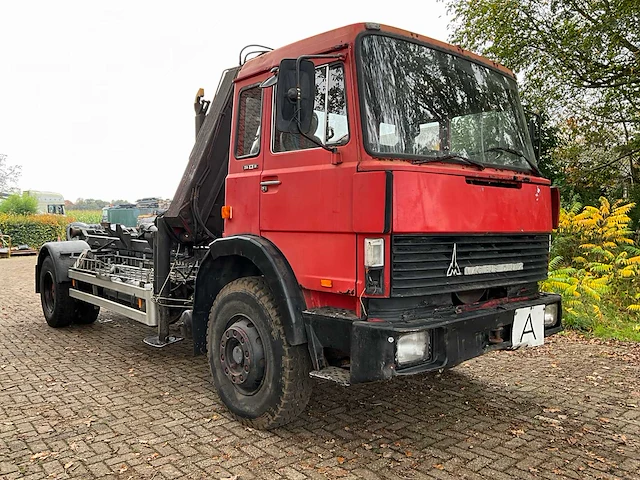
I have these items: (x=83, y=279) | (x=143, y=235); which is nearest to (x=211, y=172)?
(x=143, y=235)

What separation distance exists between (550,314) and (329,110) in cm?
241

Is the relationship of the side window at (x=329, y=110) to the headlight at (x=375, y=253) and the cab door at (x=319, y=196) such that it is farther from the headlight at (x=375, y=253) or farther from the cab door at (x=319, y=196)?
the headlight at (x=375, y=253)

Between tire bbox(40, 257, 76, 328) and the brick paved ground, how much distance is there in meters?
1.32

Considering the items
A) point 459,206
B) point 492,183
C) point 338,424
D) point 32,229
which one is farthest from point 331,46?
point 32,229

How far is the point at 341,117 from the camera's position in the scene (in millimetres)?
3598

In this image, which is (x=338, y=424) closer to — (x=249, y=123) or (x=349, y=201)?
(x=349, y=201)

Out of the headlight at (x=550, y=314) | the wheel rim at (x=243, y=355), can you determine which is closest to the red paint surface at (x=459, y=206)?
the headlight at (x=550, y=314)

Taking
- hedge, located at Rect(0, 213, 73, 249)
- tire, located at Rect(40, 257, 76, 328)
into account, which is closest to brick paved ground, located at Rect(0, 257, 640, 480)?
tire, located at Rect(40, 257, 76, 328)

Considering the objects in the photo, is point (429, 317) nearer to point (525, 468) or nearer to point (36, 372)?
point (525, 468)

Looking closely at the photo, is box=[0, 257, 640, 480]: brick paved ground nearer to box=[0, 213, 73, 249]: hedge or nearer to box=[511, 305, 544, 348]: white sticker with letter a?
box=[511, 305, 544, 348]: white sticker with letter a

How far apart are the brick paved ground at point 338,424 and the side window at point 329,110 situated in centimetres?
214

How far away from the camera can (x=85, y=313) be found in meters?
7.92

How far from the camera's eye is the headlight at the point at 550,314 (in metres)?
4.30

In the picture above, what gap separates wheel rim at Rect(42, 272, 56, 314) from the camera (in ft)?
25.8
